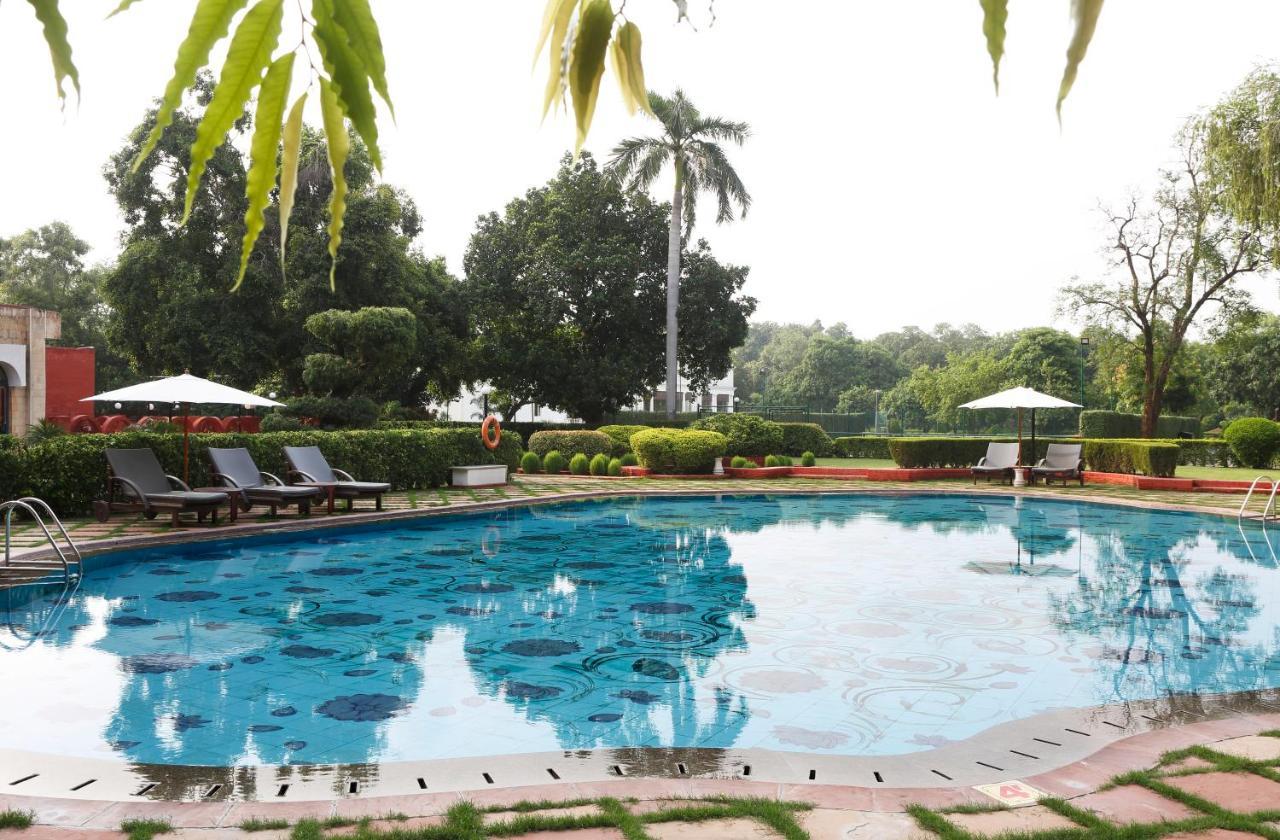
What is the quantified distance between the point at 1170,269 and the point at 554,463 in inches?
834

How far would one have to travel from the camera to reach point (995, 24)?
2.76 feet

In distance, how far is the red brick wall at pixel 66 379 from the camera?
28.0m

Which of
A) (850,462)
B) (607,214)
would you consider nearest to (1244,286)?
(850,462)

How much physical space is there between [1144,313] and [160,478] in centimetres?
2960

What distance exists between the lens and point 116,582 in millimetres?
9719

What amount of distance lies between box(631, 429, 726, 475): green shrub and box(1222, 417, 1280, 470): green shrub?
1507 centimetres

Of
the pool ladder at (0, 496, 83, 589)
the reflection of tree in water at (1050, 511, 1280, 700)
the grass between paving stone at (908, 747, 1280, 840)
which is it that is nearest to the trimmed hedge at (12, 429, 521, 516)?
the pool ladder at (0, 496, 83, 589)

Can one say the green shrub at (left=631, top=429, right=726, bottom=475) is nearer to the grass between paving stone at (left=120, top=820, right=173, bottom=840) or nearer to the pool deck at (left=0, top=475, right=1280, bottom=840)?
the pool deck at (left=0, top=475, right=1280, bottom=840)

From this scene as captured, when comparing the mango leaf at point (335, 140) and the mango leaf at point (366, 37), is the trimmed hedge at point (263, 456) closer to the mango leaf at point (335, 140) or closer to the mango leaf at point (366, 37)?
the mango leaf at point (335, 140)

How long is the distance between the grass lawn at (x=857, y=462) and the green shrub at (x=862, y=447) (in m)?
0.29

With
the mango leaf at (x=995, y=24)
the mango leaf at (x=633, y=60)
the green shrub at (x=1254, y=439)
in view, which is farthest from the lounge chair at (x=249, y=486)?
the green shrub at (x=1254, y=439)

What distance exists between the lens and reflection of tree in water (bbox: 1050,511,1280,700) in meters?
6.69

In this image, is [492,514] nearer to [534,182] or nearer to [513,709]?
[513,709]

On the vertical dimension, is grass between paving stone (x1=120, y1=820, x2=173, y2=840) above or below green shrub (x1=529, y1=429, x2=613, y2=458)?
below
